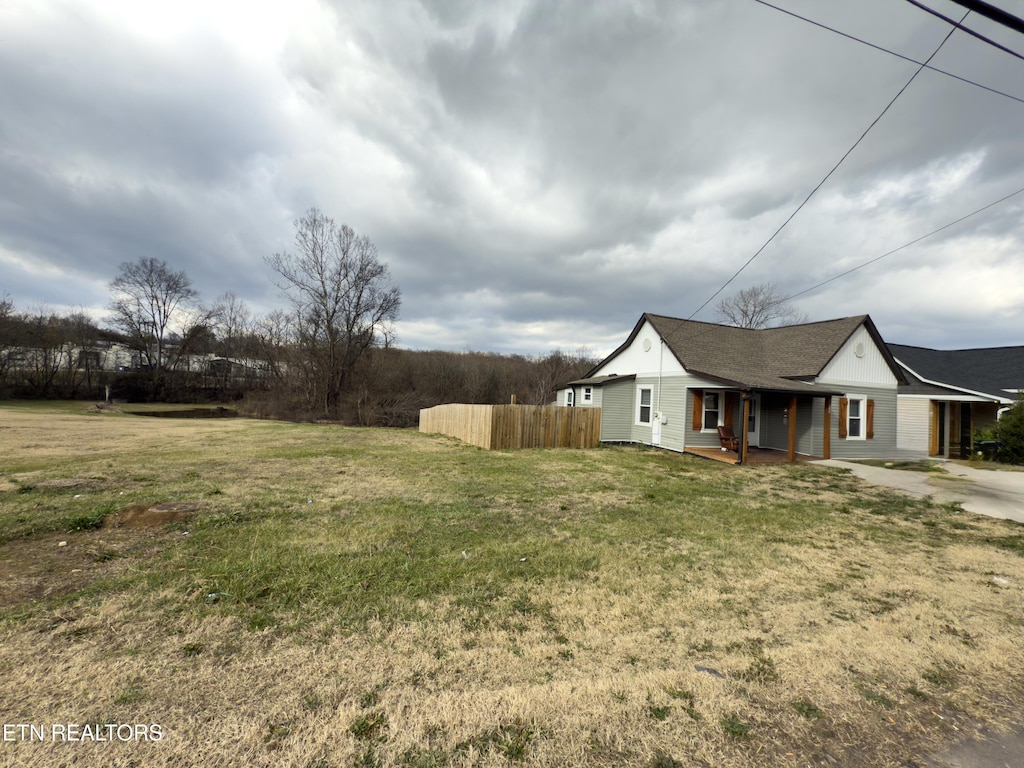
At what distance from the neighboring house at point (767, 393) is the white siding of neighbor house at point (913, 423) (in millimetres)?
2152

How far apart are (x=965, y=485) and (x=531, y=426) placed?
10.9 metres

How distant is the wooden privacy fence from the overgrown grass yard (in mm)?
7834

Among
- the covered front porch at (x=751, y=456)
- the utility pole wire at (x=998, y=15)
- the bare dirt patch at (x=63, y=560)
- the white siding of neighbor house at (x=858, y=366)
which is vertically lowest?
the covered front porch at (x=751, y=456)

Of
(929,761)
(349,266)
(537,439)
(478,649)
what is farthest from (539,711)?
(349,266)

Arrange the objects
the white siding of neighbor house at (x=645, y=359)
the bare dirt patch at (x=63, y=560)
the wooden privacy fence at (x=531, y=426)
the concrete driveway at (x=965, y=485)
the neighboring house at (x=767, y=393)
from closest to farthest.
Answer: the bare dirt patch at (x=63, y=560) → the concrete driveway at (x=965, y=485) → the neighboring house at (x=767, y=393) → the wooden privacy fence at (x=531, y=426) → the white siding of neighbor house at (x=645, y=359)

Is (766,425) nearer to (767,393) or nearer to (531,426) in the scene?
(767,393)

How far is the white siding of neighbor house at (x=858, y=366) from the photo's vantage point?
1445 cm

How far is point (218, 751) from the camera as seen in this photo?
1.87 meters

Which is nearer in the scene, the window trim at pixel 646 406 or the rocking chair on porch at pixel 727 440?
the rocking chair on porch at pixel 727 440

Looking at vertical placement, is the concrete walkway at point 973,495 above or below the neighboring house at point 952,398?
below

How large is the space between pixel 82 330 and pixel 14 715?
53681 millimetres

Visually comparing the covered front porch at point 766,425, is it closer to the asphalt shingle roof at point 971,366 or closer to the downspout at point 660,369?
the downspout at point 660,369

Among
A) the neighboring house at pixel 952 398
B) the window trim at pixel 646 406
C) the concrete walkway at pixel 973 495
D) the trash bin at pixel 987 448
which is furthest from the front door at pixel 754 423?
the trash bin at pixel 987 448

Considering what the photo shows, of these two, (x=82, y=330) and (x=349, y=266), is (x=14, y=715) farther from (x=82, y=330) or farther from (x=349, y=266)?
(x=82, y=330)
